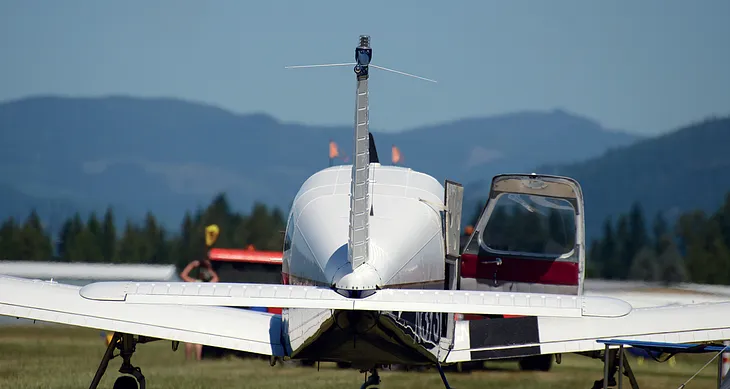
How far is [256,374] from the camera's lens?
2066cm

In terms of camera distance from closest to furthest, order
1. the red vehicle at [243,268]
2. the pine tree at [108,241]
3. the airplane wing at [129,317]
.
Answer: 1. the airplane wing at [129,317]
2. the red vehicle at [243,268]
3. the pine tree at [108,241]

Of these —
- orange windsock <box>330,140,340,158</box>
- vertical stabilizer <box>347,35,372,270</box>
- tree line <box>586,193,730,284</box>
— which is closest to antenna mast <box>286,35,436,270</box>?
vertical stabilizer <box>347,35,372,270</box>

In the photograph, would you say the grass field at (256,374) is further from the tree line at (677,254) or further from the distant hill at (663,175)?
the distant hill at (663,175)

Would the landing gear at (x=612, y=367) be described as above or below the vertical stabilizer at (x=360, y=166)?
below

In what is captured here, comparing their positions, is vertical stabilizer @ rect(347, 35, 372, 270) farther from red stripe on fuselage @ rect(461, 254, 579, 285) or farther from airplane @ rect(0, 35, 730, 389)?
red stripe on fuselage @ rect(461, 254, 579, 285)

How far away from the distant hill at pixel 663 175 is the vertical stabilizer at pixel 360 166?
146719 millimetres

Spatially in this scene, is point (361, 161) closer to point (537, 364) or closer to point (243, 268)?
point (537, 364)

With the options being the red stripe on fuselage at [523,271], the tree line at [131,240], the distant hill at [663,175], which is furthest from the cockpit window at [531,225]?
the distant hill at [663,175]

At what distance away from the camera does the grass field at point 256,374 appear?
19047mm

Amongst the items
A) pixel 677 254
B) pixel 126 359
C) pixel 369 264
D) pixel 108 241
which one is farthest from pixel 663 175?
pixel 369 264

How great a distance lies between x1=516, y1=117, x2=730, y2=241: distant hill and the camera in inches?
A: 6383

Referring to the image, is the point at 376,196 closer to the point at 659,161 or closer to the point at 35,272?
the point at 35,272

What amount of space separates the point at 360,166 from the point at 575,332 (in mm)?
5037

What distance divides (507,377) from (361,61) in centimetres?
1123
